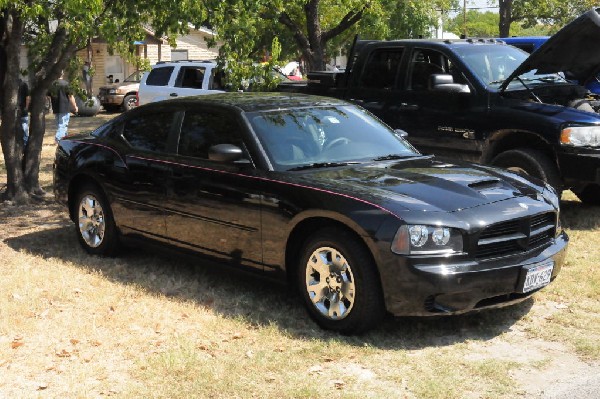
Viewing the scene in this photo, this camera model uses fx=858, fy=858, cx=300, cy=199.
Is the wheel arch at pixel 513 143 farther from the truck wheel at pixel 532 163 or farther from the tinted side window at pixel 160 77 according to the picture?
the tinted side window at pixel 160 77

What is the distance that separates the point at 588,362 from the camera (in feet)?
17.5

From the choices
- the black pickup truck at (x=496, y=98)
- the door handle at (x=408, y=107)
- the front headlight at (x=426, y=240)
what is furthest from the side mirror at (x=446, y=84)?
the front headlight at (x=426, y=240)

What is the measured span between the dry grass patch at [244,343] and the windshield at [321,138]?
110 cm

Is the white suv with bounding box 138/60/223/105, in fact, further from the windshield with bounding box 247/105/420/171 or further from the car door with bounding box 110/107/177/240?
the windshield with bounding box 247/105/420/171

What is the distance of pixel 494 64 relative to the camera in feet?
32.5

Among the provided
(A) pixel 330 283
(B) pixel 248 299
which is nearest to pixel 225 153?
(B) pixel 248 299

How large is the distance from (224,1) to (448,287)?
5.55 metres

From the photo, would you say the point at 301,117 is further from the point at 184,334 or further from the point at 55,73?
the point at 55,73

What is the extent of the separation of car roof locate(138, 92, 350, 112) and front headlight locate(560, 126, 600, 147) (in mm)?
2675

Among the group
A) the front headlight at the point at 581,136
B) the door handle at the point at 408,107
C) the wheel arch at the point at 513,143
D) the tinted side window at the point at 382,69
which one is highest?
the tinted side window at the point at 382,69

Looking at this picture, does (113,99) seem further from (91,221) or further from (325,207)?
(325,207)

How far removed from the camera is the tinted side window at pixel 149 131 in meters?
7.42

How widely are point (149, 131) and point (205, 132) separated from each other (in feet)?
2.72

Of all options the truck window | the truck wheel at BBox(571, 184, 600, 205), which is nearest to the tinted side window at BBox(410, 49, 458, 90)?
the truck window
